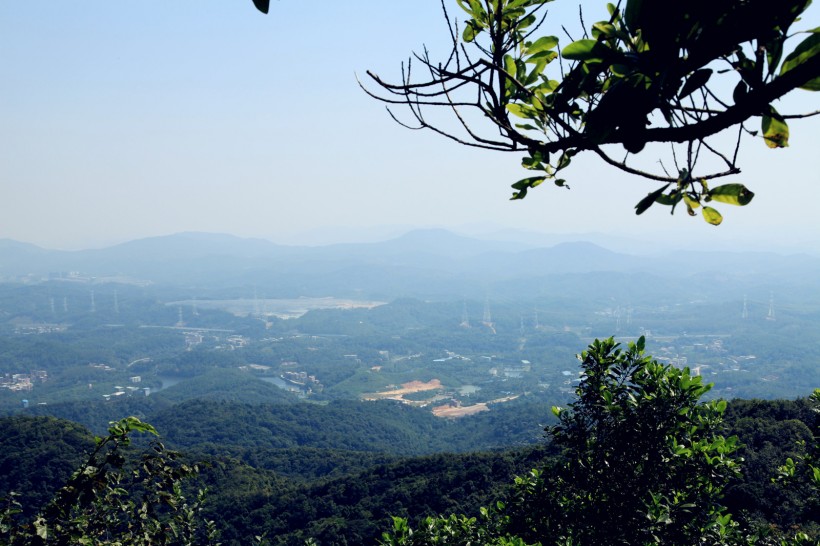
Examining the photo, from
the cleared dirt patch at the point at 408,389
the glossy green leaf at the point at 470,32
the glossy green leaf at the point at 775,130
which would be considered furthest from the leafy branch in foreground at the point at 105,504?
the cleared dirt patch at the point at 408,389

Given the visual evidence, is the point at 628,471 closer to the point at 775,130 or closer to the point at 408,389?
the point at 775,130

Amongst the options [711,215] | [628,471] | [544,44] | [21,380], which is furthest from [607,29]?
[21,380]

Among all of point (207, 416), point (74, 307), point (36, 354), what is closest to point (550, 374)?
point (207, 416)

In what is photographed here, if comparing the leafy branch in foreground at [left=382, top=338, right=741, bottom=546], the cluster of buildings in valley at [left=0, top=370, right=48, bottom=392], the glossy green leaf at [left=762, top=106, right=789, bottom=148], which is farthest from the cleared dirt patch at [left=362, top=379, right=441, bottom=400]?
the glossy green leaf at [left=762, top=106, right=789, bottom=148]

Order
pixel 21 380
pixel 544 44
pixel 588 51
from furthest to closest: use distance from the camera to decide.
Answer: pixel 21 380
pixel 544 44
pixel 588 51

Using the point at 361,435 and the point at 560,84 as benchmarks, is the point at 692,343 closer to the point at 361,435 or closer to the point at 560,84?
the point at 361,435
